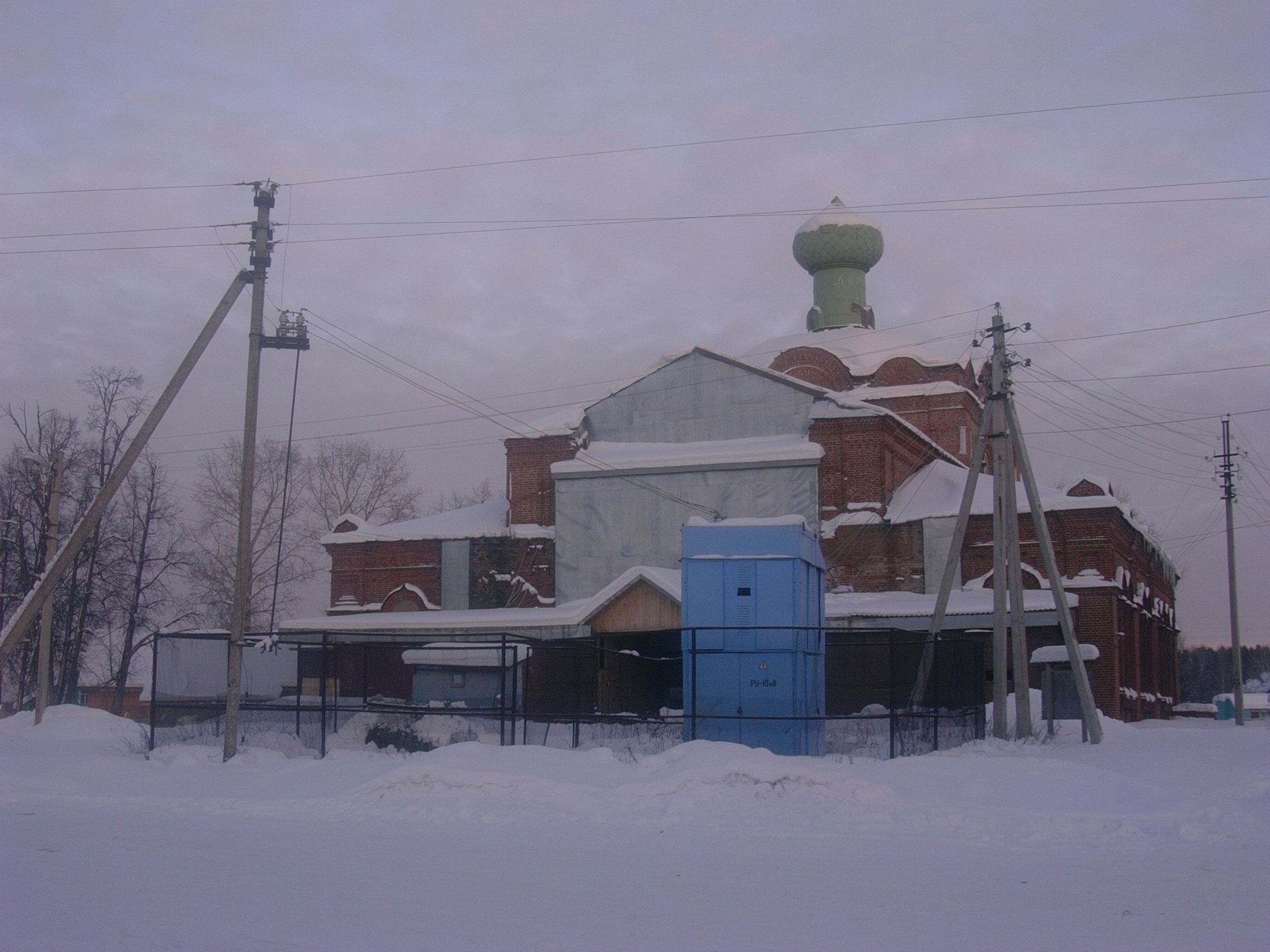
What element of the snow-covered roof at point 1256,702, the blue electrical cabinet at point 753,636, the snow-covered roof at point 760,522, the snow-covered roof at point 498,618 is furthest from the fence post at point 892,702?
the snow-covered roof at point 1256,702

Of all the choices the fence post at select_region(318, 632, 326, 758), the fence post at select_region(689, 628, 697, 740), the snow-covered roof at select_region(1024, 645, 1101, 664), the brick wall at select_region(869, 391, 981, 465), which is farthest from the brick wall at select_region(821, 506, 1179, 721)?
the fence post at select_region(318, 632, 326, 758)

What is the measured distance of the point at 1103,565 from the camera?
100 feet

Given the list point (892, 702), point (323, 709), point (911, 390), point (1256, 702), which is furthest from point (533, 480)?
point (1256, 702)

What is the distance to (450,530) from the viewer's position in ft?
123

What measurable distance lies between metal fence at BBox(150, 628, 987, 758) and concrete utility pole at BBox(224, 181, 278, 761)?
53.9 inches

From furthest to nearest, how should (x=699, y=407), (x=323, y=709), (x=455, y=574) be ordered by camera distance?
1. (x=455, y=574)
2. (x=699, y=407)
3. (x=323, y=709)

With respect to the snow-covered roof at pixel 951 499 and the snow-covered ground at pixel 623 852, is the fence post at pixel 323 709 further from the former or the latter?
the snow-covered roof at pixel 951 499

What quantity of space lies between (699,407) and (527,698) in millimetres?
14382

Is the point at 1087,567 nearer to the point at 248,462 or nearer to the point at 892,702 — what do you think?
the point at 892,702

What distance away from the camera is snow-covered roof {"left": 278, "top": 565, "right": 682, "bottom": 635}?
28.0m

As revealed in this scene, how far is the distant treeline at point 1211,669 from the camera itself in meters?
94.6

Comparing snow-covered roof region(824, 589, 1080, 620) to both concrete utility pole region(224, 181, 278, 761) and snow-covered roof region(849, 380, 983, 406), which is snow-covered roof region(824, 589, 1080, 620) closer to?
snow-covered roof region(849, 380, 983, 406)

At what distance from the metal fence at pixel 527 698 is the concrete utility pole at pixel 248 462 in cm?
137

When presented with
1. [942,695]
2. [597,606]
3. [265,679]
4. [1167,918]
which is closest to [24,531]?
[265,679]
